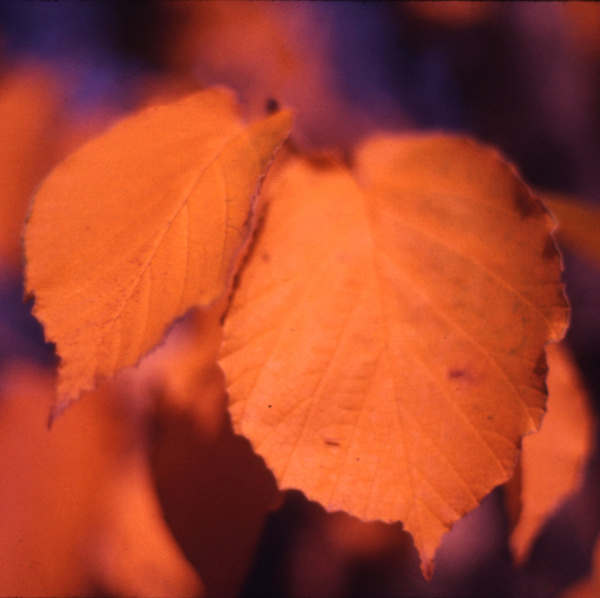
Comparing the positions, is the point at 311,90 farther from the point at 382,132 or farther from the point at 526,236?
the point at 526,236

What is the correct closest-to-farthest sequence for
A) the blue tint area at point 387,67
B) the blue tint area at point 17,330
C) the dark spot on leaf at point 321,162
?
the dark spot on leaf at point 321,162
the blue tint area at point 17,330
the blue tint area at point 387,67

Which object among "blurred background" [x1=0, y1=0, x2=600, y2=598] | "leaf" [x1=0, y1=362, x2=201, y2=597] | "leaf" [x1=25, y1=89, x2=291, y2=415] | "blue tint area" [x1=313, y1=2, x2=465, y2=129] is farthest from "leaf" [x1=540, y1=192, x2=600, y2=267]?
"leaf" [x1=0, y1=362, x2=201, y2=597]

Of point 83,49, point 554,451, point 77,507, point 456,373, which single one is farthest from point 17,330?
point 554,451

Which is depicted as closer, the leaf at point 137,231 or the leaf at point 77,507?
the leaf at point 137,231

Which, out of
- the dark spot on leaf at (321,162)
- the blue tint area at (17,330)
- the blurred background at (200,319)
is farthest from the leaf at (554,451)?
the blue tint area at (17,330)

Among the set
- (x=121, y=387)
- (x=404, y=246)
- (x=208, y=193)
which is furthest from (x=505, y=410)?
(x=121, y=387)

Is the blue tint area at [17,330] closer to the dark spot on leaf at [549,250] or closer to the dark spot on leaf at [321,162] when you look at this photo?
the dark spot on leaf at [321,162]

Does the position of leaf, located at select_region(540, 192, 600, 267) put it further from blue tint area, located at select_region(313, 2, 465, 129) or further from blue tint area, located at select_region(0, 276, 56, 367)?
blue tint area, located at select_region(0, 276, 56, 367)
